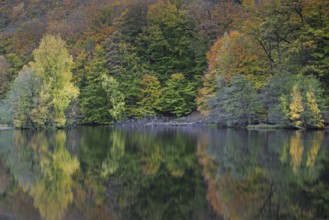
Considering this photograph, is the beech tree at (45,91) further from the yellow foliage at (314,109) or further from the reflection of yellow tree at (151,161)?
the reflection of yellow tree at (151,161)

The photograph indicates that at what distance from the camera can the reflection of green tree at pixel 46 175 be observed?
8679 millimetres

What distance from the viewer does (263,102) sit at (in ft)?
124

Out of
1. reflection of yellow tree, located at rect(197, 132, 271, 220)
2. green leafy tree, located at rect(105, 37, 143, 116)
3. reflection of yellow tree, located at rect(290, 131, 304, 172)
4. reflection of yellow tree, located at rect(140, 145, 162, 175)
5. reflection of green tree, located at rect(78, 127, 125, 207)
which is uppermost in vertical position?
green leafy tree, located at rect(105, 37, 143, 116)

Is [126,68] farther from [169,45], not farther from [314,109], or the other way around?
[314,109]

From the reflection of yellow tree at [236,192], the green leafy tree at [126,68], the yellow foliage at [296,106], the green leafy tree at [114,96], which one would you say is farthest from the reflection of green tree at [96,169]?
the green leafy tree at [126,68]

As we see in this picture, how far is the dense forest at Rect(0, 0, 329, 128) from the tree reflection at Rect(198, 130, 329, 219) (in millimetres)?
18608

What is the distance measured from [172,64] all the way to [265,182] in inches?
1827

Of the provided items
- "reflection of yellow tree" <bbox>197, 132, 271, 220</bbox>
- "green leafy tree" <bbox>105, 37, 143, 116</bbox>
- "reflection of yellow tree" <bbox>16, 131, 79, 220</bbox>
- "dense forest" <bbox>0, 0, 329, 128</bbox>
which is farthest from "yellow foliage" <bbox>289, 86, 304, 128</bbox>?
"green leafy tree" <bbox>105, 37, 143, 116</bbox>

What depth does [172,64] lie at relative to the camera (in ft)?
184

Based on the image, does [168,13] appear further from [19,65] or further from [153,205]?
[153,205]

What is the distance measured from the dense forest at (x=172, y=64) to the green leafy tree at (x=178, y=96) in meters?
0.14

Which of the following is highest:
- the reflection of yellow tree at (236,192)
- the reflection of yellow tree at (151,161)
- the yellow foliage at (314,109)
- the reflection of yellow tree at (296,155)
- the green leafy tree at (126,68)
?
the green leafy tree at (126,68)

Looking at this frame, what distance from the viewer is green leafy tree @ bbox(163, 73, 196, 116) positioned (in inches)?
2013

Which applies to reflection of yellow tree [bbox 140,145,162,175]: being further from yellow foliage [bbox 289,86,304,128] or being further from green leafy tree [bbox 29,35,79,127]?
green leafy tree [bbox 29,35,79,127]
